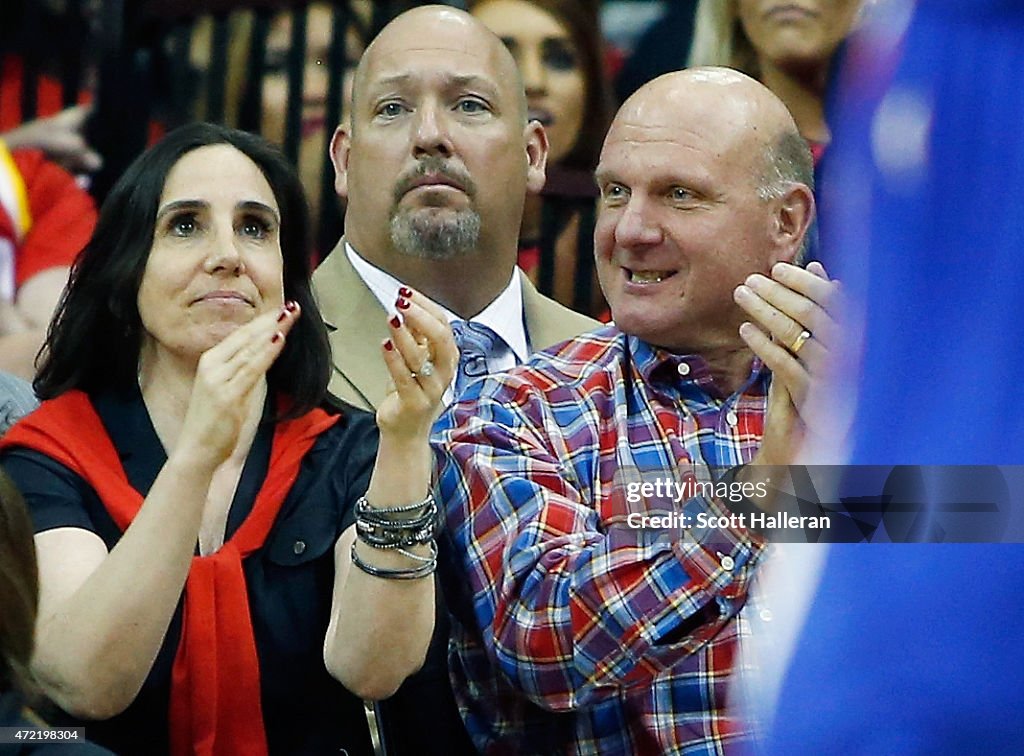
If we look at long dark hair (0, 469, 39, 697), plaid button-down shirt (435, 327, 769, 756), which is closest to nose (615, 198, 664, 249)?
plaid button-down shirt (435, 327, 769, 756)

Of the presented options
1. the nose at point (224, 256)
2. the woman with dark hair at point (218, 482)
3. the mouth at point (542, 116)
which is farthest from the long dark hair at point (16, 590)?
the mouth at point (542, 116)

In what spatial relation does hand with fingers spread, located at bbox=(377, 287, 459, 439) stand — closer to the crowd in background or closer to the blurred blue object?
the crowd in background

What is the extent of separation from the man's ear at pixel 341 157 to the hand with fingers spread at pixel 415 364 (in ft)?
1.77

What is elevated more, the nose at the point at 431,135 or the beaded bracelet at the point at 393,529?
the nose at the point at 431,135

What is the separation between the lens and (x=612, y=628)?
1.67m

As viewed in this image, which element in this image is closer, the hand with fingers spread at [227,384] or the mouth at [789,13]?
the hand with fingers spread at [227,384]

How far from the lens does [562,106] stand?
218cm

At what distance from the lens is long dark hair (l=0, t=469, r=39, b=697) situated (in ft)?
4.80

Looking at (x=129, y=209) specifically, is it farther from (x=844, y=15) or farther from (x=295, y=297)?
(x=844, y=15)

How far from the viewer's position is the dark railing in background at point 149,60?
2.22 meters

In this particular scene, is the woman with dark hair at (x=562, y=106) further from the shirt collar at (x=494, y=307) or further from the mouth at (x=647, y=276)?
the mouth at (x=647, y=276)

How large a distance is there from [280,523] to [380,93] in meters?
0.52

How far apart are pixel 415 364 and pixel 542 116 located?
0.62 metres

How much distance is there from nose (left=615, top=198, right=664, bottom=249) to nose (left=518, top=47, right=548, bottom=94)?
368 millimetres
